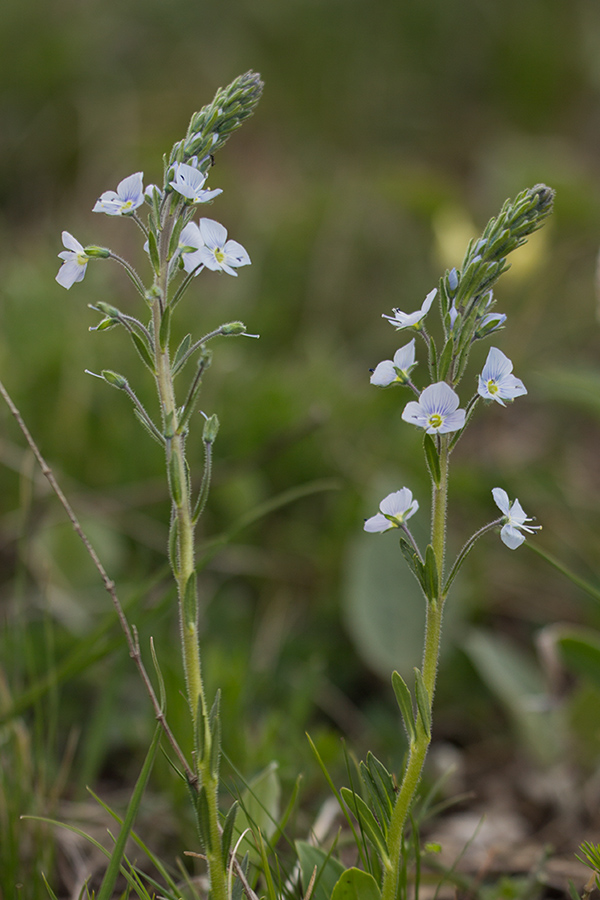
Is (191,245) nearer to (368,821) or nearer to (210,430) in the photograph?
(210,430)

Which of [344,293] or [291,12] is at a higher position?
[291,12]

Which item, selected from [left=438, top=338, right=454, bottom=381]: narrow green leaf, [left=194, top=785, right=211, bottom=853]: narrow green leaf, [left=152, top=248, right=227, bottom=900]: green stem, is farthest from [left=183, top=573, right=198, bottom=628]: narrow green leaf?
[left=438, top=338, right=454, bottom=381]: narrow green leaf

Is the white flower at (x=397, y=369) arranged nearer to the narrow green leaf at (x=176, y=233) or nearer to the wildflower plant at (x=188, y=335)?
the wildflower plant at (x=188, y=335)

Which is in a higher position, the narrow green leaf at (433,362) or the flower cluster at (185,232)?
the flower cluster at (185,232)

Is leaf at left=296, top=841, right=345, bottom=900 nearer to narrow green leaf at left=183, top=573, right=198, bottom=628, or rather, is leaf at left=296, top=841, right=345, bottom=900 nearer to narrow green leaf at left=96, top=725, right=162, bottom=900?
narrow green leaf at left=96, top=725, right=162, bottom=900

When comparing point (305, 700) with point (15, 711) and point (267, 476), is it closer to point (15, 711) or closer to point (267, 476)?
point (15, 711)

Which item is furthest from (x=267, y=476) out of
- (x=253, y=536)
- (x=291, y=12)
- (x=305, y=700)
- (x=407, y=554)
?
(x=291, y=12)

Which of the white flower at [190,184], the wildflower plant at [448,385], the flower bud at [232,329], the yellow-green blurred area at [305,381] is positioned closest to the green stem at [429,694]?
the wildflower plant at [448,385]
